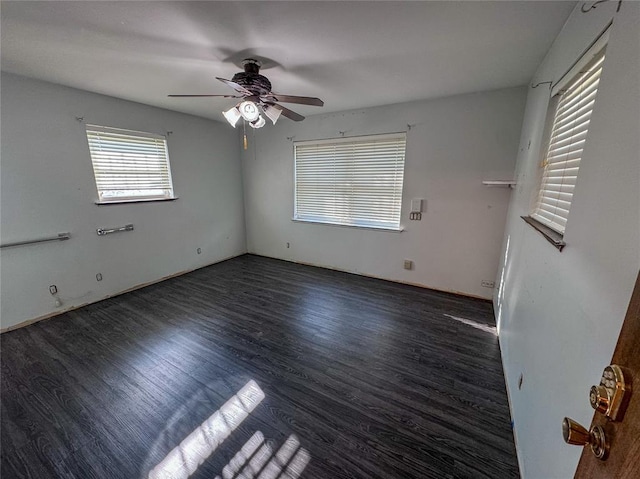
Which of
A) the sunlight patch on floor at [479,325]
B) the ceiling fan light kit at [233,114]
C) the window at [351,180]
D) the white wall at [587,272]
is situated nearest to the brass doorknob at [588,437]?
the white wall at [587,272]

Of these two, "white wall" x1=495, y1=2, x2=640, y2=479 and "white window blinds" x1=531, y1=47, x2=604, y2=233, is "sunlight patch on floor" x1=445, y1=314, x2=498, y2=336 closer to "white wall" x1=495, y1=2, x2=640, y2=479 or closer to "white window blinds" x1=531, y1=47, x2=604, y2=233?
"white wall" x1=495, y1=2, x2=640, y2=479

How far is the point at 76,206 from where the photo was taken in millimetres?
2855

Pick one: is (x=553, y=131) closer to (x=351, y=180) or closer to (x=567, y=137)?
(x=567, y=137)

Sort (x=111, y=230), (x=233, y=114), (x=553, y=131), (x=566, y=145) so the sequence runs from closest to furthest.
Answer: (x=566, y=145) < (x=553, y=131) < (x=233, y=114) < (x=111, y=230)

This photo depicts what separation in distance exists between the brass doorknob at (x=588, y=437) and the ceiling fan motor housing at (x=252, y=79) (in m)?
2.42

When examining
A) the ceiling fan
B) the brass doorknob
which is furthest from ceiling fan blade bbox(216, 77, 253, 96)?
the brass doorknob

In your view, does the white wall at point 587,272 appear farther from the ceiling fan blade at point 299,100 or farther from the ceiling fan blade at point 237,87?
the ceiling fan blade at point 237,87

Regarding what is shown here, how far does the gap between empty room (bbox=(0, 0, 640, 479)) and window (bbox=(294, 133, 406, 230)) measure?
1.4 inches

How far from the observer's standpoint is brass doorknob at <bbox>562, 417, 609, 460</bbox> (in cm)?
49

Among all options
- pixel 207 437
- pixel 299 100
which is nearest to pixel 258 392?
pixel 207 437

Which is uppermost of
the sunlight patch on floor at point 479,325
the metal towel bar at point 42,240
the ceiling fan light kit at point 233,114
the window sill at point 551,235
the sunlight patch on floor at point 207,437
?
the ceiling fan light kit at point 233,114

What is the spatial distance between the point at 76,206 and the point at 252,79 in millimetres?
2507

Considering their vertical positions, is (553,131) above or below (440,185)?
above

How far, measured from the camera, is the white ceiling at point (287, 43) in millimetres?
1468
